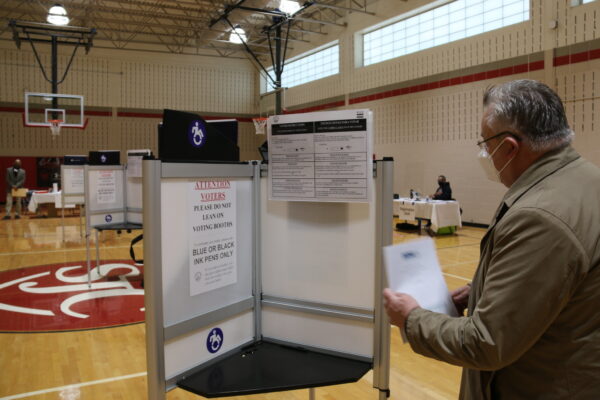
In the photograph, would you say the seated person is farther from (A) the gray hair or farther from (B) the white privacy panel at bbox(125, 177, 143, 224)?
(A) the gray hair

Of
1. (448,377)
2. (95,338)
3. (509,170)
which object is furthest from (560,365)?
(95,338)

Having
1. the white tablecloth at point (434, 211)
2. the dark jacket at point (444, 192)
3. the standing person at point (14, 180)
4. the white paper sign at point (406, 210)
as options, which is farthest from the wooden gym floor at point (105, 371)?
the standing person at point (14, 180)

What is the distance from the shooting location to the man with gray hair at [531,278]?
107cm

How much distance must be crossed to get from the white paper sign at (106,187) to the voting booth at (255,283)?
16.6 feet

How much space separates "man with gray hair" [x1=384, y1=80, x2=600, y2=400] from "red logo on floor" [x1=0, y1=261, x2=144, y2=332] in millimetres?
4421

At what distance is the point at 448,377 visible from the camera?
358cm

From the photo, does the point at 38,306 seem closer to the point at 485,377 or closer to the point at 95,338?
the point at 95,338

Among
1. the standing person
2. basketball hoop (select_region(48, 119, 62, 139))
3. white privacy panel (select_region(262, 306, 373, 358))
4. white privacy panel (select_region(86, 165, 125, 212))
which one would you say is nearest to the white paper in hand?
white privacy panel (select_region(262, 306, 373, 358))

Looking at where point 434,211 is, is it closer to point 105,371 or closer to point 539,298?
point 105,371

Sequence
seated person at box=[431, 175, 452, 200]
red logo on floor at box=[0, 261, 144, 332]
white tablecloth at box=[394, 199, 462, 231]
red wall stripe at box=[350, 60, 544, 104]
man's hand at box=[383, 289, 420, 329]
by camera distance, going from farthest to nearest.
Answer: seated person at box=[431, 175, 452, 200], red wall stripe at box=[350, 60, 544, 104], white tablecloth at box=[394, 199, 462, 231], red logo on floor at box=[0, 261, 144, 332], man's hand at box=[383, 289, 420, 329]

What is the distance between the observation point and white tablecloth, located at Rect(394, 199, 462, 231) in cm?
1043

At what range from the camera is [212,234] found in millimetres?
1857

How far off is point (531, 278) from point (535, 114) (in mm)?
428

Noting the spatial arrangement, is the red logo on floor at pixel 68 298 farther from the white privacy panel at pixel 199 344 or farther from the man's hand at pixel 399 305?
the man's hand at pixel 399 305
